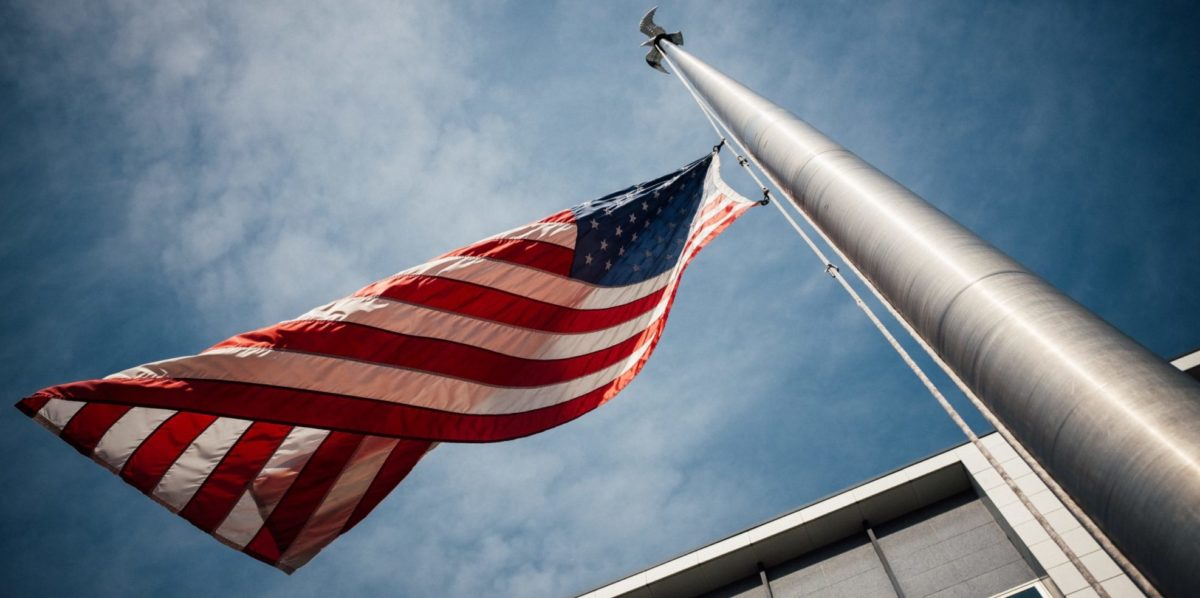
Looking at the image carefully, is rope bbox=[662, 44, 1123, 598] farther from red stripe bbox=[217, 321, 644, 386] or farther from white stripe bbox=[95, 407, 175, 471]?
white stripe bbox=[95, 407, 175, 471]

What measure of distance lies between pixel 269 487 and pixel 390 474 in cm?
134

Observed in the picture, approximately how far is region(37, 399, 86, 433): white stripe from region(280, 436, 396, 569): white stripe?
244 cm

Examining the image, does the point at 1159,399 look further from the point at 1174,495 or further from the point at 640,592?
the point at 640,592

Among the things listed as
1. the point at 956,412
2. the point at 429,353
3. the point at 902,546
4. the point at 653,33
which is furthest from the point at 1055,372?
the point at 902,546

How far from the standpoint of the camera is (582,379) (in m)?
8.23

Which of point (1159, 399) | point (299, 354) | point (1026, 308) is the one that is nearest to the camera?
point (1159, 399)

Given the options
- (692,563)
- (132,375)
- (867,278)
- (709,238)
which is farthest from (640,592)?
(867,278)

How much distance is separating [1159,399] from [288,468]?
7.32 m

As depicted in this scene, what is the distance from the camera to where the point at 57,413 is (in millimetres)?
5555

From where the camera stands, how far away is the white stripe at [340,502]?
21.9 feet

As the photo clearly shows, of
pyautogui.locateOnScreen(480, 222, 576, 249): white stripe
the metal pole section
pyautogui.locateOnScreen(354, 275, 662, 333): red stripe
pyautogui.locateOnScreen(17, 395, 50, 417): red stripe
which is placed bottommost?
the metal pole section

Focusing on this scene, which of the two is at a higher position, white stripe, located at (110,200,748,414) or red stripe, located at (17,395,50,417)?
white stripe, located at (110,200,748,414)

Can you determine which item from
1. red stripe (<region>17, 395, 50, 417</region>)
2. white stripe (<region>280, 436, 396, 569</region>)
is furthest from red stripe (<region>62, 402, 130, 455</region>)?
white stripe (<region>280, 436, 396, 569</region>)

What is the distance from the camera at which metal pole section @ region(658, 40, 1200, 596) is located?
168 cm
